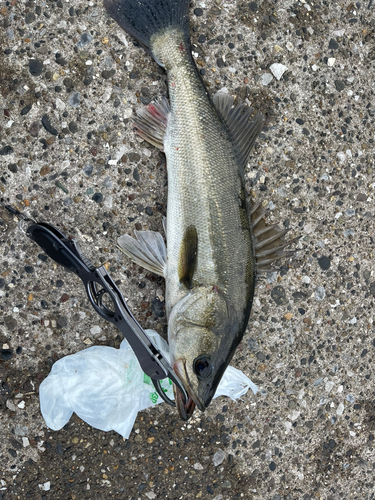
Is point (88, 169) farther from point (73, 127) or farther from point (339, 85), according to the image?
point (339, 85)

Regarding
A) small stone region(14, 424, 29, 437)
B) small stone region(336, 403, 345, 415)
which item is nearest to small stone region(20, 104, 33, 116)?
small stone region(14, 424, 29, 437)

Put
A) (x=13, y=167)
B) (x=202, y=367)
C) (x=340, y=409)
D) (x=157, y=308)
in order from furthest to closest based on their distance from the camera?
(x=340, y=409) → (x=157, y=308) → (x=13, y=167) → (x=202, y=367)

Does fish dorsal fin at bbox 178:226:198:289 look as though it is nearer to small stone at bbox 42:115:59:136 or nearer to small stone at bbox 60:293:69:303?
small stone at bbox 60:293:69:303

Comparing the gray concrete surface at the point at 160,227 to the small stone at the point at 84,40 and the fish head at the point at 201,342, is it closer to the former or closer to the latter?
the small stone at the point at 84,40

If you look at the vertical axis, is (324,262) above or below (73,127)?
below

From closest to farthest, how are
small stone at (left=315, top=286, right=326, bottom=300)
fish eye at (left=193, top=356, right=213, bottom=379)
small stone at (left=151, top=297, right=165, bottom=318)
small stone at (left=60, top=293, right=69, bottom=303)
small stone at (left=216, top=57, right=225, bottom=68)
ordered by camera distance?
1. fish eye at (left=193, top=356, right=213, bottom=379)
2. small stone at (left=60, top=293, right=69, bottom=303)
3. small stone at (left=151, top=297, right=165, bottom=318)
4. small stone at (left=216, top=57, right=225, bottom=68)
5. small stone at (left=315, top=286, right=326, bottom=300)

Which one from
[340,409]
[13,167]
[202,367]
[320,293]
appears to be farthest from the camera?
[340,409]

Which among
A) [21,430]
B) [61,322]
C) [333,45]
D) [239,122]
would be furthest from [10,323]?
[333,45]

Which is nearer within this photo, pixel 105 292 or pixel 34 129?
pixel 105 292
